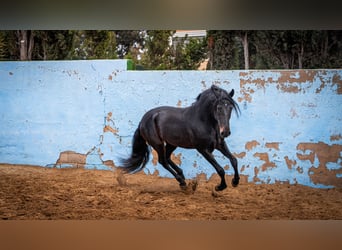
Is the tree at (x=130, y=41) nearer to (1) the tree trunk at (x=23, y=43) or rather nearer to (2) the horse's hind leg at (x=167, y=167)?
(1) the tree trunk at (x=23, y=43)

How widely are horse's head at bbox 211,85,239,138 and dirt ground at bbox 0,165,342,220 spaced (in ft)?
1.61

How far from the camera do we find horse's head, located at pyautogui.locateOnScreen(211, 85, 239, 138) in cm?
418

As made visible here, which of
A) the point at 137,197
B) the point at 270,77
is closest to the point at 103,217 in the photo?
the point at 137,197

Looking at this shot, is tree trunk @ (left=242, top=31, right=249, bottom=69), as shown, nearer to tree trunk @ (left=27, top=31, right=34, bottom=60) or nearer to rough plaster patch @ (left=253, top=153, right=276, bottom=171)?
rough plaster patch @ (left=253, top=153, right=276, bottom=171)

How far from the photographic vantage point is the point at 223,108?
165 inches

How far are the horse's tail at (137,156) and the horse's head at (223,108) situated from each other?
2.42 ft

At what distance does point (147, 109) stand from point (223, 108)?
0.72 m

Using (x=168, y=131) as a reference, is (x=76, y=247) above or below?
below

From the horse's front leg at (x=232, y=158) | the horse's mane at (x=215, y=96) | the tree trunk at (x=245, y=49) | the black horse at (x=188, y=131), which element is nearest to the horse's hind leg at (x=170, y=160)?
the black horse at (x=188, y=131)

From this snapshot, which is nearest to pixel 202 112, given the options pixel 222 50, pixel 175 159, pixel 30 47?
pixel 175 159

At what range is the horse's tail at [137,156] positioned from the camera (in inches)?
166

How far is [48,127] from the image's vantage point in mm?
4234

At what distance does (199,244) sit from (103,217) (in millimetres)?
931
